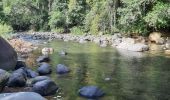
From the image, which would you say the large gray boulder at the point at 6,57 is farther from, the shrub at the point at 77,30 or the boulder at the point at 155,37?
the shrub at the point at 77,30

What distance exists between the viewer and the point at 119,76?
50.8ft

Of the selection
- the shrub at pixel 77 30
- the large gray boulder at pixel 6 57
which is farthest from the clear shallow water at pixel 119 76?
the shrub at pixel 77 30

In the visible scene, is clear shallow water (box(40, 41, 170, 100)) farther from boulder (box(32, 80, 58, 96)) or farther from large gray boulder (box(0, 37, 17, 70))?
large gray boulder (box(0, 37, 17, 70))

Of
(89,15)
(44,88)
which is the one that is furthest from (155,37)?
(44,88)

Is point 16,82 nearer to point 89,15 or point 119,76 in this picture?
point 119,76

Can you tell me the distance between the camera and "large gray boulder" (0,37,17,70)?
1559 cm

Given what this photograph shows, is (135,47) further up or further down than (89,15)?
further down

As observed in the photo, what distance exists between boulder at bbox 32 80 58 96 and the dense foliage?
20628 mm

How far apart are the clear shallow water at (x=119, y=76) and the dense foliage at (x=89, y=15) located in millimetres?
11517

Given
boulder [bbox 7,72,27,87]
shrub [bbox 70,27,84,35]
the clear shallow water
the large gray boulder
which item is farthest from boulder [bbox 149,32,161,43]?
boulder [bbox 7,72,27,87]

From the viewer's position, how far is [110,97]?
38.7 ft


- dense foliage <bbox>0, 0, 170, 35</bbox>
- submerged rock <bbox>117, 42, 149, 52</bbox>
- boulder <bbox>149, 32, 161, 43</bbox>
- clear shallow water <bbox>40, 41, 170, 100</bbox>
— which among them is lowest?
clear shallow water <bbox>40, 41, 170, 100</bbox>

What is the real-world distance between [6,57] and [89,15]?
27681mm

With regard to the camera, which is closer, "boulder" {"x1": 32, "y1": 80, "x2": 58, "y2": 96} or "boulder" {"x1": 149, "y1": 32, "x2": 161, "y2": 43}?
"boulder" {"x1": 32, "y1": 80, "x2": 58, "y2": 96}
